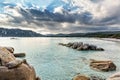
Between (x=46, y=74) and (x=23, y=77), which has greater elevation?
(x=23, y=77)

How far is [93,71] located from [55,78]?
24.4 ft

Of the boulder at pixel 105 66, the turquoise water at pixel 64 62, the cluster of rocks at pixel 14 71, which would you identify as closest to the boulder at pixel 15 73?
the cluster of rocks at pixel 14 71

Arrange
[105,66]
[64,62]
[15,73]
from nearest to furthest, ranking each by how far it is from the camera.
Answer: [15,73], [105,66], [64,62]

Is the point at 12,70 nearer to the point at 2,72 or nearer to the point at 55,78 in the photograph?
the point at 2,72

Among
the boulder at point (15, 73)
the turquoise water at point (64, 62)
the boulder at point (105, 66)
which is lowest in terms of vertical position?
the turquoise water at point (64, 62)

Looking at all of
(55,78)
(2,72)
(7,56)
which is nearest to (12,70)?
(2,72)

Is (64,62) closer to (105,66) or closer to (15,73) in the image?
(105,66)

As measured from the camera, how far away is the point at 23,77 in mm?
20953

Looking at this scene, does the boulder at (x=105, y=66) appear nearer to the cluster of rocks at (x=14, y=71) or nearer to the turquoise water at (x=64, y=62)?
the turquoise water at (x=64, y=62)

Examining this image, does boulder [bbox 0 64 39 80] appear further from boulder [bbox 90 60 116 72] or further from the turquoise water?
boulder [bbox 90 60 116 72]

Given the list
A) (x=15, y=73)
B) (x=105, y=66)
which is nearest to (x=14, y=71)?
(x=15, y=73)

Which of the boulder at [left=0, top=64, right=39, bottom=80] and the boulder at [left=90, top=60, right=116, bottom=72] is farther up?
the boulder at [left=0, top=64, right=39, bottom=80]

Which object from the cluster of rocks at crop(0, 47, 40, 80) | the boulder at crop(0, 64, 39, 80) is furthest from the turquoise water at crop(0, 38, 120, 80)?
the boulder at crop(0, 64, 39, 80)

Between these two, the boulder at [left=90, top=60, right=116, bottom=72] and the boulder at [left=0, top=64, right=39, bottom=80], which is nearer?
the boulder at [left=0, top=64, right=39, bottom=80]
